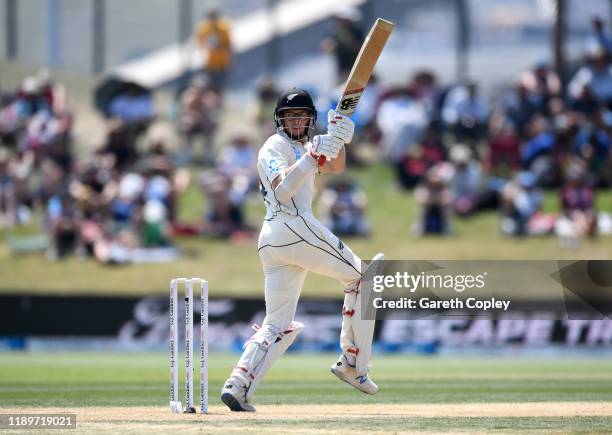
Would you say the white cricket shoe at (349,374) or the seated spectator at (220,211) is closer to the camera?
the white cricket shoe at (349,374)

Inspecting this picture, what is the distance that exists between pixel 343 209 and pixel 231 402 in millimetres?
11029

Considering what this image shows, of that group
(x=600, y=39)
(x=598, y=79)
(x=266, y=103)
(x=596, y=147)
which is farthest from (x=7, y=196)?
(x=600, y=39)

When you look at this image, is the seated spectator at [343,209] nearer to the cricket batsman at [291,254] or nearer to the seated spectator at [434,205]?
the seated spectator at [434,205]

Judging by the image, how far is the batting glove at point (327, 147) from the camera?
7152mm

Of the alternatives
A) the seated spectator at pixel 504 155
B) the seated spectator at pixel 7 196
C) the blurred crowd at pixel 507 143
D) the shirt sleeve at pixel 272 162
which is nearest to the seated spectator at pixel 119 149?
the seated spectator at pixel 7 196

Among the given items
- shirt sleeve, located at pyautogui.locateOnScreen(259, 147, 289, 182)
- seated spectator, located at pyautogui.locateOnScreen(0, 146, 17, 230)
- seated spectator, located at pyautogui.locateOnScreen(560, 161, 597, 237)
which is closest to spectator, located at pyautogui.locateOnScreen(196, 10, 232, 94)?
seated spectator, located at pyautogui.locateOnScreen(0, 146, 17, 230)

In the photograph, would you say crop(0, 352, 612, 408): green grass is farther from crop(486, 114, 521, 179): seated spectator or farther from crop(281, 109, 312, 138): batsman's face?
crop(486, 114, 521, 179): seated spectator

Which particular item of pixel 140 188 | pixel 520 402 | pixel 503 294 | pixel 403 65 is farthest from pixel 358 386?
pixel 403 65

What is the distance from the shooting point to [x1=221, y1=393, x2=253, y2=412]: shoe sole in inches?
291

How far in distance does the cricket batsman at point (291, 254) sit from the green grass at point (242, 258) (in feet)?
31.0

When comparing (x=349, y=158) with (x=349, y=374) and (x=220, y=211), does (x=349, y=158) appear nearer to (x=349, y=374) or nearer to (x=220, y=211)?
(x=220, y=211)

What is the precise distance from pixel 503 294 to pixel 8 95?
10544 mm

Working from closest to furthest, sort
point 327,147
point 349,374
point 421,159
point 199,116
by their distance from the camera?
point 327,147 → point 349,374 → point 421,159 → point 199,116

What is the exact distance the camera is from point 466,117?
19.9 metres
